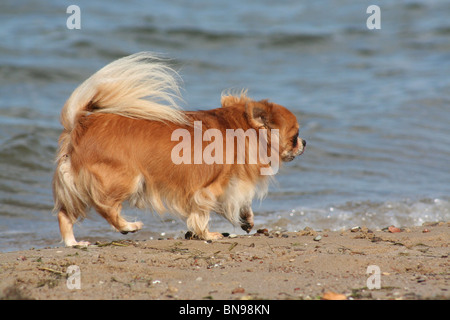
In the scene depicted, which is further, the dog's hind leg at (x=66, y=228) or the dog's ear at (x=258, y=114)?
the dog's ear at (x=258, y=114)

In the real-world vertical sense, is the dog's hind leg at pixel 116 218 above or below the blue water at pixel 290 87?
below

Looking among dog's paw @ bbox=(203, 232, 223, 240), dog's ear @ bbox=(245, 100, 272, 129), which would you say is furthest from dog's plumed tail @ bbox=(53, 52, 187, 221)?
dog's paw @ bbox=(203, 232, 223, 240)

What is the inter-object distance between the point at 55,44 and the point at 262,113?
398 inches

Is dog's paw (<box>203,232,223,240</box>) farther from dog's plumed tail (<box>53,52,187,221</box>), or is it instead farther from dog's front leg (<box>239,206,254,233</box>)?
dog's plumed tail (<box>53,52,187,221</box>)

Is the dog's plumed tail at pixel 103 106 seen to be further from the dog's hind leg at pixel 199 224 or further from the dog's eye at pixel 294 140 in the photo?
the dog's eye at pixel 294 140

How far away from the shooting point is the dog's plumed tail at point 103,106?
453 centimetres

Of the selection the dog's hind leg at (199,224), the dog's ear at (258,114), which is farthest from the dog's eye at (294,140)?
the dog's hind leg at (199,224)

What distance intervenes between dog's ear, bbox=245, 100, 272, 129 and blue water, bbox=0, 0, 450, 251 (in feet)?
4.84

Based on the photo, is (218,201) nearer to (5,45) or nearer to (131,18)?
(5,45)

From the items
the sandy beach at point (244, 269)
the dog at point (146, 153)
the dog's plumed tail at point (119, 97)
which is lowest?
the sandy beach at point (244, 269)

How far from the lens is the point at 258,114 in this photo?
499 centimetres

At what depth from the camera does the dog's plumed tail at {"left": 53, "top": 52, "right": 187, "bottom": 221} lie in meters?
4.53

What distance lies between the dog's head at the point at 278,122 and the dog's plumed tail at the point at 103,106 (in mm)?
600

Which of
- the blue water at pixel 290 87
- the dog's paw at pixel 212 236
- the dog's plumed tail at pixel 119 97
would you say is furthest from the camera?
the blue water at pixel 290 87
